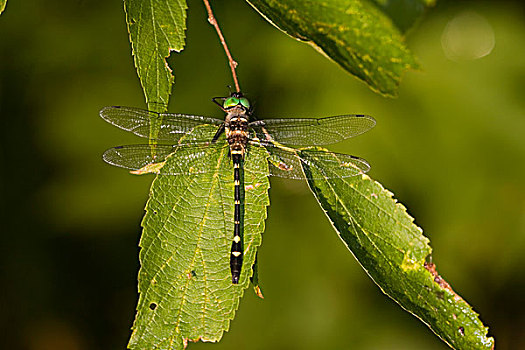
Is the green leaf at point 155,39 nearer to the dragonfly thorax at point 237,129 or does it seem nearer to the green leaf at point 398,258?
the dragonfly thorax at point 237,129

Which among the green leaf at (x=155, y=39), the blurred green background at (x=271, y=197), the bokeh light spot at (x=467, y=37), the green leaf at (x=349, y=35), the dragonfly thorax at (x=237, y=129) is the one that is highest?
the bokeh light spot at (x=467, y=37)

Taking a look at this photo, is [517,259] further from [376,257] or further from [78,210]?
[78,210]

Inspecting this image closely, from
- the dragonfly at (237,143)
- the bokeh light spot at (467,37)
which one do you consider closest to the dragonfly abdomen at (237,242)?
the dragonfly at (237,143)

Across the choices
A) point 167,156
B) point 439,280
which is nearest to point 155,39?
point 167,156

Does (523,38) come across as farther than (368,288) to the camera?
Yes

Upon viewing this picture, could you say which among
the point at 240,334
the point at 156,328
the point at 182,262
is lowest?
the point at 240,334

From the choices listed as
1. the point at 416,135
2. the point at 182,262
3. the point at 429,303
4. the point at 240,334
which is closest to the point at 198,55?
the point at 416,135

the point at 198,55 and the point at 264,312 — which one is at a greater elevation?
the point at 198,55

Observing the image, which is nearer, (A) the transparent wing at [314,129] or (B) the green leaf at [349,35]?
(B) the green leaf at [349,35]
